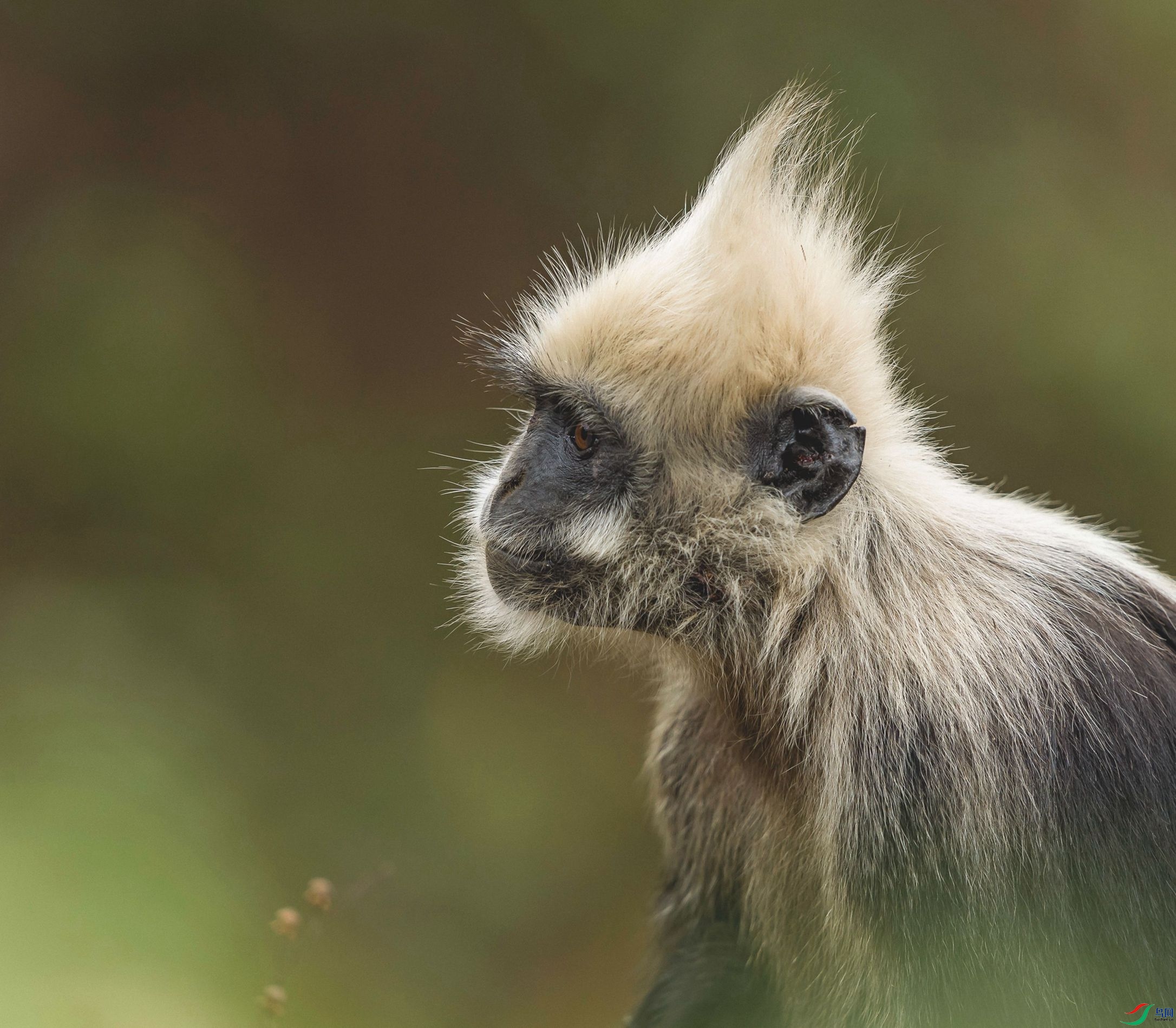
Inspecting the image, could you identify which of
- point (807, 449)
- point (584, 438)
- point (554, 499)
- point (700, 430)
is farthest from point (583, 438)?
point (807, 449)

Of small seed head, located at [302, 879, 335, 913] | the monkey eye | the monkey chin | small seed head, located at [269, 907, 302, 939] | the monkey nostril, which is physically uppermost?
the monkey eye

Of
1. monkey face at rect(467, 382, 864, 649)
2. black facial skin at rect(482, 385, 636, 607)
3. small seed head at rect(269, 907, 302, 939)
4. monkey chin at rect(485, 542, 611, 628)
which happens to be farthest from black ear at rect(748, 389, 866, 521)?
small seed head at rect(269, 907, 302, 939)

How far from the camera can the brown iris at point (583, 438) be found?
2.43m

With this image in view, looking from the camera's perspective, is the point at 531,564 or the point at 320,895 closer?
the point at 320,895

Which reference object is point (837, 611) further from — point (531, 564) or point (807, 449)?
point (531, 564)

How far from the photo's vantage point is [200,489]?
512 cm

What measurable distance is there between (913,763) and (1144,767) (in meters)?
0.47

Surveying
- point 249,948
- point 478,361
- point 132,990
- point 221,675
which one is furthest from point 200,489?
point 132,990

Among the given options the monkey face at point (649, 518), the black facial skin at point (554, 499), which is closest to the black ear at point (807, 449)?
the monkey face at point (649, 518)

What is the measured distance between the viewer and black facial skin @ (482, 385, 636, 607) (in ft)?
7.88

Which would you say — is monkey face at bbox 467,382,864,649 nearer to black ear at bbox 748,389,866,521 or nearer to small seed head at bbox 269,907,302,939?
black ear at bbox 748,389,866,521

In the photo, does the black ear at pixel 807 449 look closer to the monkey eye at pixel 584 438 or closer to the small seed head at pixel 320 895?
the monkey eye at pixel 584 438

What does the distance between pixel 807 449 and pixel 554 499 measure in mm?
524

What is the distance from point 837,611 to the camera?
2268mm
